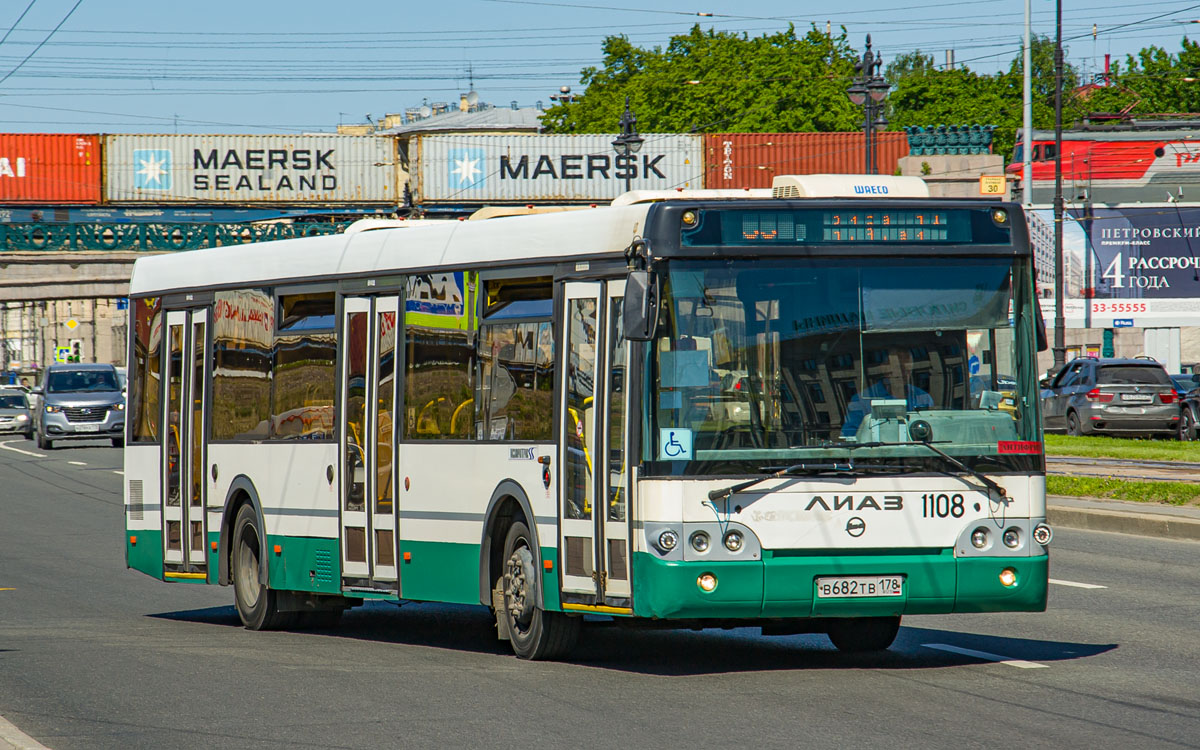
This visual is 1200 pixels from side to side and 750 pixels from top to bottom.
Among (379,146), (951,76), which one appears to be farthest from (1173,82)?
(379,146)

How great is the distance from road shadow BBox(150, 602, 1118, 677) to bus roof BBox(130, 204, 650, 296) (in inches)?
77.4

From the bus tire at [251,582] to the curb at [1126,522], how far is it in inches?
297

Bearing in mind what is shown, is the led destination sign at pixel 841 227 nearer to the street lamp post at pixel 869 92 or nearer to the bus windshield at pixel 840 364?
the bus windshield at pixel 840 364

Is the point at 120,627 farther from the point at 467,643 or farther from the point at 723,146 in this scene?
the point at 723,146

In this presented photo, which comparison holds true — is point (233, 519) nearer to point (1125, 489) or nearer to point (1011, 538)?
point (1011, 538)

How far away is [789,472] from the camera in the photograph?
27.8ft

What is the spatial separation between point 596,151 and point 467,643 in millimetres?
67515

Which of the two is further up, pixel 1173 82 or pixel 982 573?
pixel 1173 82

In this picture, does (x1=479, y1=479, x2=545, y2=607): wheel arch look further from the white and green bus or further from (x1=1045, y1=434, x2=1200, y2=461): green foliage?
(x1=1045, y1=434, x2=1200, y2=461): green foliage

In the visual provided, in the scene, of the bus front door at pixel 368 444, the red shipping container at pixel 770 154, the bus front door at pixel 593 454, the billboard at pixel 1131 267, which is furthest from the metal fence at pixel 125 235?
the bus front door at pixel 593 454

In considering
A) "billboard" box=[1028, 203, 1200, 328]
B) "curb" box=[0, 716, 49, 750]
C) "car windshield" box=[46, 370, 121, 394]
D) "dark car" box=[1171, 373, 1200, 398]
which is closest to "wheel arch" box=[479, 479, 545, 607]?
A: "curb" box=[0, 716, 49, 750]

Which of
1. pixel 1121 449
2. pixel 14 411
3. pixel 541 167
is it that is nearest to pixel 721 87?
pixel 541 167

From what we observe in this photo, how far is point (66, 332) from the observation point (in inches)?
5792

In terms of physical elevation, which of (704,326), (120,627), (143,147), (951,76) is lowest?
(120,627)
